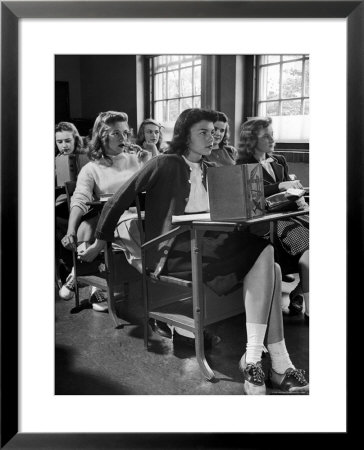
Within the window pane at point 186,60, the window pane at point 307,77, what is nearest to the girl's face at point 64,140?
the window pane at point 186,60

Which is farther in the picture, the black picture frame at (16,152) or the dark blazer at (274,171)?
the dark blazer at (274,171)

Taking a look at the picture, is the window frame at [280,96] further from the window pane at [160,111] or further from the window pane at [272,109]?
the window pane at [160,111]

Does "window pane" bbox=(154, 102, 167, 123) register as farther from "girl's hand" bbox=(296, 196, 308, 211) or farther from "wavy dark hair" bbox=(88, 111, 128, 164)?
"girl's hand" bbox=(296, 196, 308, 211)

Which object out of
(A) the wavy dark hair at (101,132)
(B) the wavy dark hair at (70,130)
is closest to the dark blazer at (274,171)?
(A) the wavy dark hair at (101,132)

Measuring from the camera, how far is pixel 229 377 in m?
1.72

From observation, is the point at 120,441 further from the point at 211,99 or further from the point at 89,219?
the point at 211,99

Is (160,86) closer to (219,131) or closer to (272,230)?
(219,131)

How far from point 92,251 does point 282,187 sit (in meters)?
0.68

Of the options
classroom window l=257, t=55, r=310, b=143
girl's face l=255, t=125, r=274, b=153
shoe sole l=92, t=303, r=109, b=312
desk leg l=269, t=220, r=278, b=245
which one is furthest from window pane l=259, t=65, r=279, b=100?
shoe sole l=92, t=303, r=109, b=312

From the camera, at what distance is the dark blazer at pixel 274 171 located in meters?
1.74

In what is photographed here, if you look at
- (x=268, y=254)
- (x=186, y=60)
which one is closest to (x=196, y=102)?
(x=186, y=60)

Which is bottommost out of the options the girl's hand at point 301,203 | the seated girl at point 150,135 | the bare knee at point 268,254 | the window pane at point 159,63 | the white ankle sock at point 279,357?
the white ankle sock at point 279,357

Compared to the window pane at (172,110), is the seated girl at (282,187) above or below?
below

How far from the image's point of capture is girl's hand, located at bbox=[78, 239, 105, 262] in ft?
5.88
